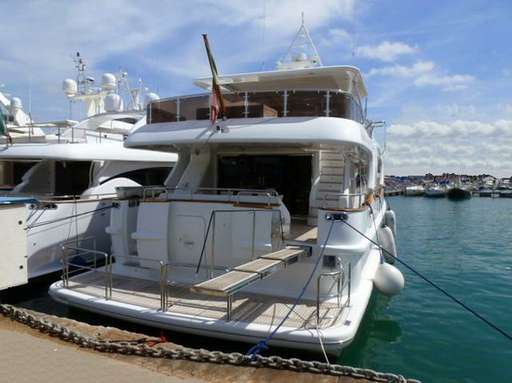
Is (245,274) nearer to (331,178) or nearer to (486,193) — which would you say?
(331,178)

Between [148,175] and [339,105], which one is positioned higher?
[339,105]

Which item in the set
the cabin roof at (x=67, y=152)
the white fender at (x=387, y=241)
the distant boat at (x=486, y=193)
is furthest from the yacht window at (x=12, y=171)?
the distant boat at (x=486, y=193)

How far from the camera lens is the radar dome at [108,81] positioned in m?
21.7

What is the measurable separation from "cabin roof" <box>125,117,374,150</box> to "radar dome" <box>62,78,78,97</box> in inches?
688

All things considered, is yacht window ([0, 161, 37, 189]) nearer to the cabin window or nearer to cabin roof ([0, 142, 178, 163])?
cabin roof ([0, 142, 178, 163])

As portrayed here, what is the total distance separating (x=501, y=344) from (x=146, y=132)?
26.6 feet

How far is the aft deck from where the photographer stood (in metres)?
5.84

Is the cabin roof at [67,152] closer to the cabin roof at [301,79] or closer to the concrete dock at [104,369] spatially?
the cabin roof at [301,79]

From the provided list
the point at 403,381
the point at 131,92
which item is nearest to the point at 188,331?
the point at 403,381

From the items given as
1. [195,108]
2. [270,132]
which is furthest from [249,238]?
[195,108]

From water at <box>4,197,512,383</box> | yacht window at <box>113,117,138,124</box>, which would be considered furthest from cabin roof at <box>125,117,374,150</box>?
yacht window at <box>113,117,138,124</box>

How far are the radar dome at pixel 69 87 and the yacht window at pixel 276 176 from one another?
16.6 metres

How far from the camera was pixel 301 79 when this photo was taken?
9766 mm

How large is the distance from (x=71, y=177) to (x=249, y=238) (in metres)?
8.80
